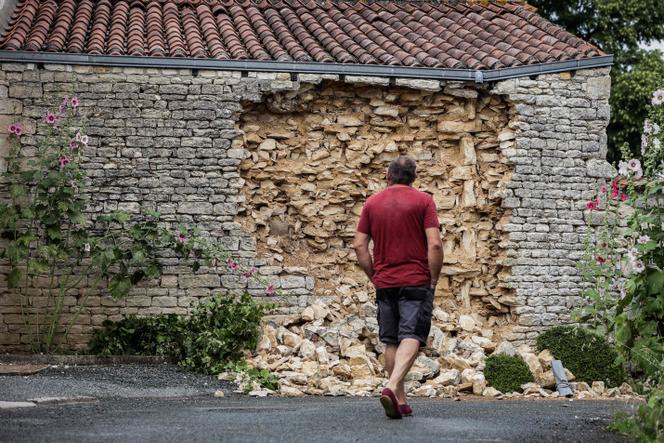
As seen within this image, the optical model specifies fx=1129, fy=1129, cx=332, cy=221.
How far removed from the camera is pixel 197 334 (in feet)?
39.8

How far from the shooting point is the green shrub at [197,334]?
11.8 m

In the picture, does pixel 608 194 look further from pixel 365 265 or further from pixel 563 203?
pixel 365 265

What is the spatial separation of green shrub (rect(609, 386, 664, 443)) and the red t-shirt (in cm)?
178

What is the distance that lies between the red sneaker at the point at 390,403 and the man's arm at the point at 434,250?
36.4 inches

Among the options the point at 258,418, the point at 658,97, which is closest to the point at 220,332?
the point at 258,418

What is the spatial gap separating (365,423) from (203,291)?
5661 millimetres

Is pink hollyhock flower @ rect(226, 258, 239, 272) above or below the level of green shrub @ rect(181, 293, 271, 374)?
above

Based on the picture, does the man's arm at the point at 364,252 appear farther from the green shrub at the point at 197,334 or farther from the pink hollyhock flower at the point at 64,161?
the pink hollyhock flower at the point at 64,161

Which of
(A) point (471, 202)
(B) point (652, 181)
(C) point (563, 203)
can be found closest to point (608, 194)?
(C) point (563, 203)

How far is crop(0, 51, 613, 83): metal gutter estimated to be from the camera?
13078 mm

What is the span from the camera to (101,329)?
12953mm

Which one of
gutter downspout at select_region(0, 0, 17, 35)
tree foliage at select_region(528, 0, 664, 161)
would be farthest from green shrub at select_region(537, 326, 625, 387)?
tree foliage at select_region(528, 0, 664, 161)

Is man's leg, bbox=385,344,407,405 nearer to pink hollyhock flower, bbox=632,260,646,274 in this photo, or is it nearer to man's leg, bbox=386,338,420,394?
man's leg, bbox=386,338,420,394

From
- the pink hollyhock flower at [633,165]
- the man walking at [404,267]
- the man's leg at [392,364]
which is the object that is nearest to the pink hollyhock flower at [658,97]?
the pink hollyhock flower at [633,165]
